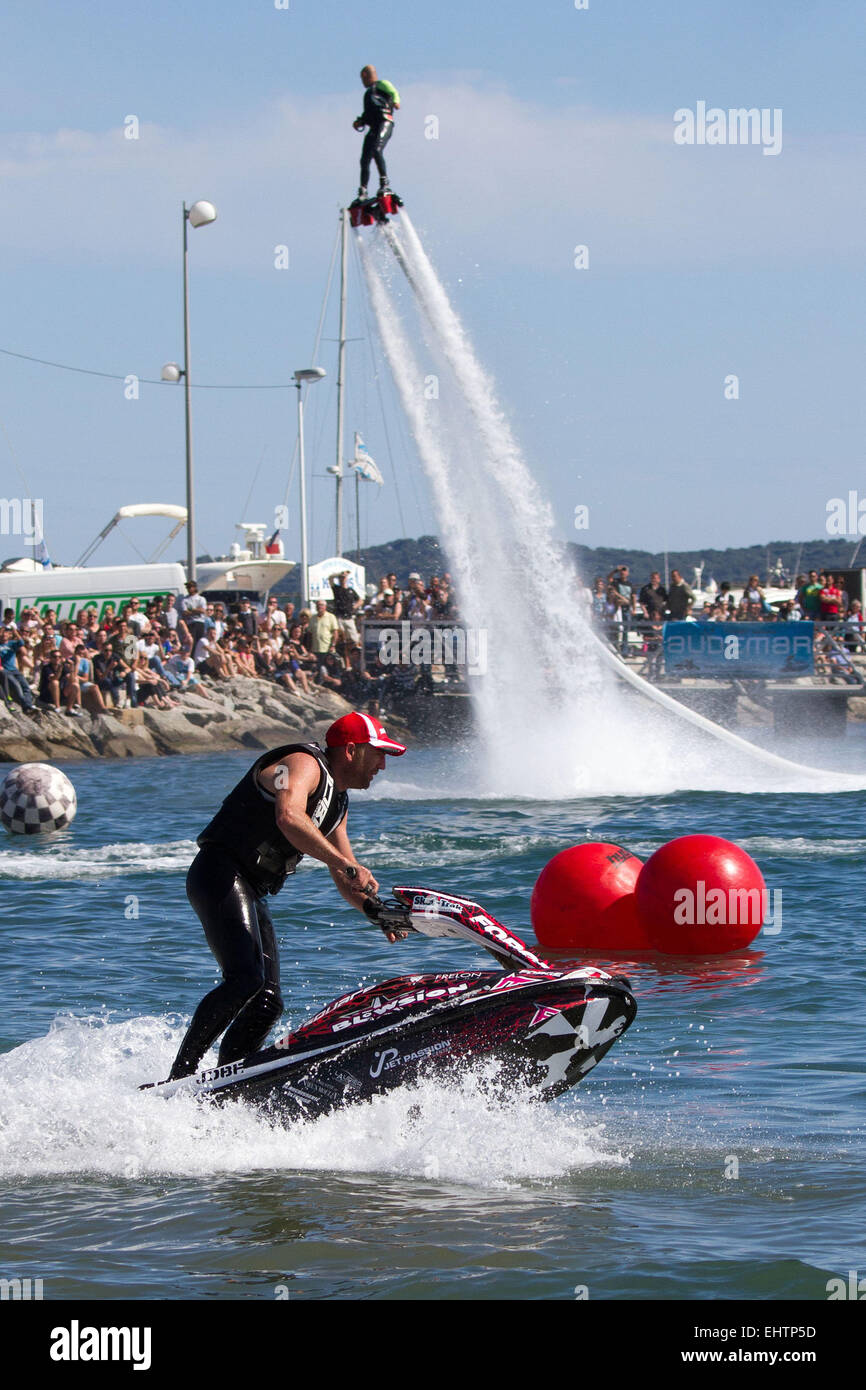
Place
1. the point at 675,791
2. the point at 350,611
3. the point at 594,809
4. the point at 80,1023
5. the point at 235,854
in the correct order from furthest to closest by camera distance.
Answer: the point at 350,611, the point at 675,791, the point at 594,809, the point at 80,1023, the point at 235,854

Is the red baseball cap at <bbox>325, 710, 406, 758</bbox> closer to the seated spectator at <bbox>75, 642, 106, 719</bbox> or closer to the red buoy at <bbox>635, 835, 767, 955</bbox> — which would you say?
the red buoy at <bbox>635, 835, 767, 955</bbox>

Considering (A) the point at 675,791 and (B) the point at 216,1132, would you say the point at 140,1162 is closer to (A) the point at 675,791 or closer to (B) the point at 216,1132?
(B) the point at 216,1132

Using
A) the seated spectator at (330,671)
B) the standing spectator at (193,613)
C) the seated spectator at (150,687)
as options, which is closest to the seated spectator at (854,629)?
the seated spectator at (330,671)

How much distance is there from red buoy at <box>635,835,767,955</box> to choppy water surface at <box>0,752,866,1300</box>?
20 cm

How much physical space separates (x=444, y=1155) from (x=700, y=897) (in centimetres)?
421

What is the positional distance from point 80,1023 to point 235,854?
2.74m

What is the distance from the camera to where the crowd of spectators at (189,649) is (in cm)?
2888

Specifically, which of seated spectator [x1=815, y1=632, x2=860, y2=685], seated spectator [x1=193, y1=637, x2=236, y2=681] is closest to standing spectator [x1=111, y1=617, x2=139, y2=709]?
seated spectator [x1=193, y1=637, x2=236, y2=681]

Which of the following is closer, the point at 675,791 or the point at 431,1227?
the point at 431,1227

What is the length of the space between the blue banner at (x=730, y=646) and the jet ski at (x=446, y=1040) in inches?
822

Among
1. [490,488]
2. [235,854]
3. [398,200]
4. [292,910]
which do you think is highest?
[398,200]
